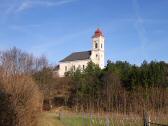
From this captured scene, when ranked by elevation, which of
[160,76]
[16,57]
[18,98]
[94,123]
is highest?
[16,57]

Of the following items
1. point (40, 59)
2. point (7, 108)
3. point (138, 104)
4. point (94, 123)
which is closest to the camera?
point (7, 108)

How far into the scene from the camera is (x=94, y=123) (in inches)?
1178

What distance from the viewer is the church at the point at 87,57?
96438 millimetres

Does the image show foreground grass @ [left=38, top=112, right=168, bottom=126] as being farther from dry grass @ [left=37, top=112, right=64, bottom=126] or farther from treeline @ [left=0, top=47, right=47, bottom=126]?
treeline @ [left=0, top=47, right=47, bottom=126]

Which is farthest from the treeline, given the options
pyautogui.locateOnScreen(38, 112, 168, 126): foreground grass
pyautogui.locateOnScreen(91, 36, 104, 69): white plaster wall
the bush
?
pyautogui.locateOnScreen(91, 36, 104, 69): white plaster wall

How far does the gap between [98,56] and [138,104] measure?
205 feet

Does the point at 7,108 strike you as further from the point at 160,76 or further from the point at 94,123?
the point at 160,76

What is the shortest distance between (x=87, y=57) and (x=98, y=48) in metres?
4.04

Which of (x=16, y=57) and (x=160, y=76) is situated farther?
(x=16, y=57)

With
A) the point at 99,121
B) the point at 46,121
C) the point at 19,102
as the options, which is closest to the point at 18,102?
the point at 19,102

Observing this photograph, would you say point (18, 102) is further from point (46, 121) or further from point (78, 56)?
point (78, 56)

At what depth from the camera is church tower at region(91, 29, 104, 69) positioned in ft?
315

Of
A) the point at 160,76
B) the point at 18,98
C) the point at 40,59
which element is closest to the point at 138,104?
the point at 160,76

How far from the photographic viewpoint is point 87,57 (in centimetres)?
9762
